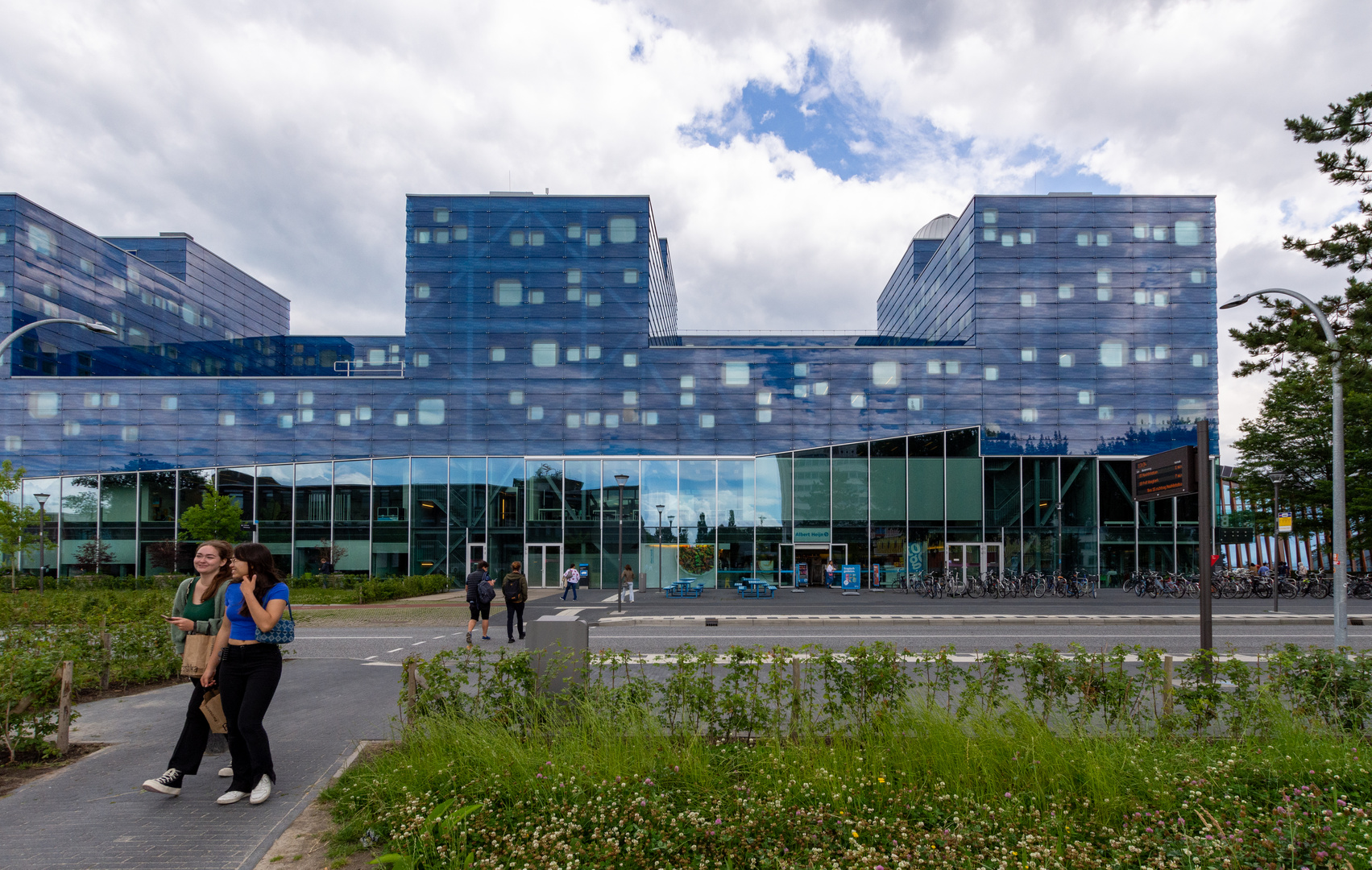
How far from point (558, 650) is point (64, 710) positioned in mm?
4895

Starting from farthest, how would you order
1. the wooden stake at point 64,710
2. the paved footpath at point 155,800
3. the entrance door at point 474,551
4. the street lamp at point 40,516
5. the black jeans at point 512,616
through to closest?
the entrance door at point 474,551 < the street lamp at point 40,516 < the black jeans at point 512,616 < the wooden stake at point 64,710 < the paved footpath at point 155,800

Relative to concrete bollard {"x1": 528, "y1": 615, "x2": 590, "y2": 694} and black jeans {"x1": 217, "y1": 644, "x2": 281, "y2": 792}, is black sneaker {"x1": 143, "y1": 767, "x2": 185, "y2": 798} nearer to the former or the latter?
black jeans {"x1": 217, "y1": 644, "x2": 281, "y2": 792}

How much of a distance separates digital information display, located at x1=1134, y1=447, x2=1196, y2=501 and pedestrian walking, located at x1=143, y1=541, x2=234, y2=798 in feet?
32.0

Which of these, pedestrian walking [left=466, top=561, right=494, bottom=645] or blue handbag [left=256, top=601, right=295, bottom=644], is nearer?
blue handbag [left=256, top=601, right=295, bottom=644]

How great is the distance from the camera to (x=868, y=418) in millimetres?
36062

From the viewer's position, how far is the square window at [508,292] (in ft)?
122

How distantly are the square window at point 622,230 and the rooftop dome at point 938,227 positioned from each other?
1190 inches

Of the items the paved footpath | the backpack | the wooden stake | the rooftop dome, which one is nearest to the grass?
the paved footpath

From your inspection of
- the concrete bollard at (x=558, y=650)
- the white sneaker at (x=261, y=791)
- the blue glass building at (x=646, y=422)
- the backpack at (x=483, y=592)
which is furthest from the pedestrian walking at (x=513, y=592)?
the blue glass building at (x=646, y=422)

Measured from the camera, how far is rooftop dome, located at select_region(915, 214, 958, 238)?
57062mm

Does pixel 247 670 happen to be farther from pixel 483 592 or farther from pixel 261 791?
pixel 483 592

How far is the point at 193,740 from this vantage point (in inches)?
225

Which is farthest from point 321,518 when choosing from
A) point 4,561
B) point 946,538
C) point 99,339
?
Answer: point 946,538

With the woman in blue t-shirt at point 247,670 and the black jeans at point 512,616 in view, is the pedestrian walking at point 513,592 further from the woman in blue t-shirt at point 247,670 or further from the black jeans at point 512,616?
the woman in blue t-shirt at point 247,670
